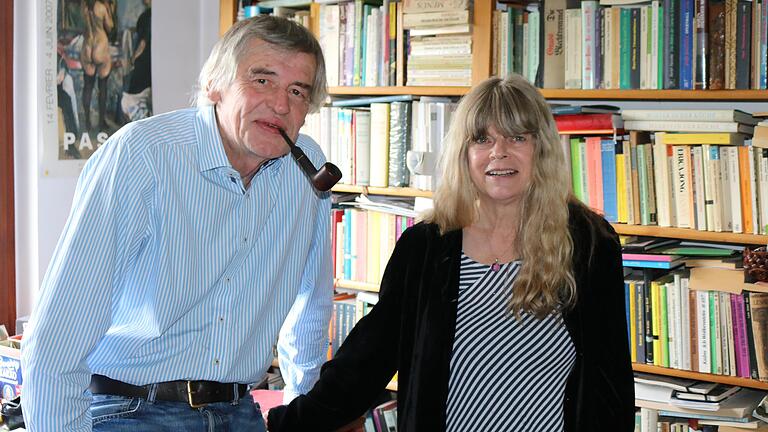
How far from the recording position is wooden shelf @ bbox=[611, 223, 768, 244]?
236 centimetres

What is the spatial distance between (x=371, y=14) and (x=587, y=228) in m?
1.44

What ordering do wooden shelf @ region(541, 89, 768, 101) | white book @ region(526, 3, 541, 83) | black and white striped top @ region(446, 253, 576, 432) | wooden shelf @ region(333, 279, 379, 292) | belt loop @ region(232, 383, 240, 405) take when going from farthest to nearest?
Result: 1. wooden shelf @ region(333, 279, 379, 292)
2. white book @ region(526, 3, 541, 83)
3. wooden shelf @ region(541, 89, 768, 101)
4. black and white striped top @ region(446, 253, 576, 432)
5. belt loop @ region(232, 383, 240, 405)

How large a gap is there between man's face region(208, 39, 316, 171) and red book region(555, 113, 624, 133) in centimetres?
123

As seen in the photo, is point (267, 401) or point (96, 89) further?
point (96, 89)

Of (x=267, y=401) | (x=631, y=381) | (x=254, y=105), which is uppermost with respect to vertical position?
(x=254, y=105)

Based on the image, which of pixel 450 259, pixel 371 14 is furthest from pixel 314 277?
pixel 371 14

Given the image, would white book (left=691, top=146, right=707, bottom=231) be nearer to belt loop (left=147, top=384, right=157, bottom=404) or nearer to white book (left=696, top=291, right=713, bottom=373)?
white book (left=696, top=291, right=713, bottom=373)

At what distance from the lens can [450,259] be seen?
1787 mm

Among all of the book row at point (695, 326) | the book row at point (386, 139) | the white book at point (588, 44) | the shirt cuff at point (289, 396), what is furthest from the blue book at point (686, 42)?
the shirt cuff at point (289, 396)

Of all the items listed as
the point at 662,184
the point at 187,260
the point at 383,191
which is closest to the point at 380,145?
the point at 383,191

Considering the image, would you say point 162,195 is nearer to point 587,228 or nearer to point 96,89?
point 587,228

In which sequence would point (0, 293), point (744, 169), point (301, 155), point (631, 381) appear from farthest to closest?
point (0, 293), point (744, 169), point (631, 381), point (301, 155)

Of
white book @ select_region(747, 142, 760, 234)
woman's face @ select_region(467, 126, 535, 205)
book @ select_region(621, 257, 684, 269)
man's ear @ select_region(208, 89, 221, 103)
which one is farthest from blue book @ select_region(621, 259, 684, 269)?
man's ear @ select_region(208, 89, 221, 103)

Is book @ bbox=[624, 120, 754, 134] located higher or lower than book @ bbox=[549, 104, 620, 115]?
lower
